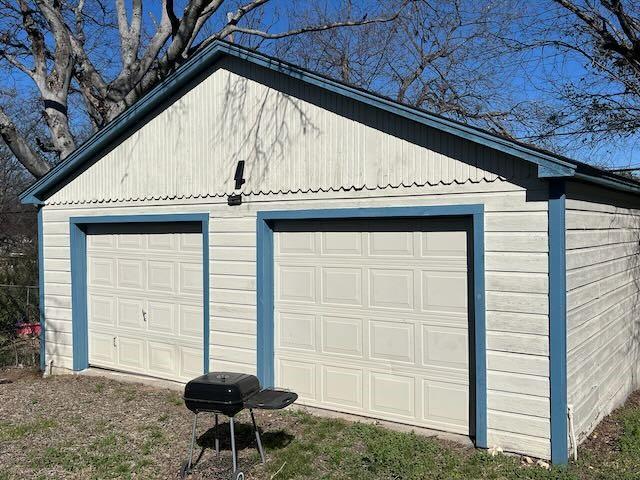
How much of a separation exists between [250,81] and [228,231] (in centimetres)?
188

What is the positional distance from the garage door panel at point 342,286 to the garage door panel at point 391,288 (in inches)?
6.5

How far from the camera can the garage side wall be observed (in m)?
5.65

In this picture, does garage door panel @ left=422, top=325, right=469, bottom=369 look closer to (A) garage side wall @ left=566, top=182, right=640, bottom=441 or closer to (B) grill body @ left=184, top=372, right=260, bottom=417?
(A) garage side wall @ left=566, top=182, right=640, bottom=441

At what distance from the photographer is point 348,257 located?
6.82 m

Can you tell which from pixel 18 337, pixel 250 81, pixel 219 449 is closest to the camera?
pixel 219 449

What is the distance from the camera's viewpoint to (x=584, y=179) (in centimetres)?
551

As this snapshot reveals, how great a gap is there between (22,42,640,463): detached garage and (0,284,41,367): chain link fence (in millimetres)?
1552

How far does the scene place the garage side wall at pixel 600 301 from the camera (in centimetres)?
565

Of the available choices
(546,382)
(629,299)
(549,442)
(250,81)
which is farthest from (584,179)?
(250,81)

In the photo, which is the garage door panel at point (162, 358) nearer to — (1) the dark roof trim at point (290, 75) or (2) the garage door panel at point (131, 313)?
(2) the garage door panel at point (131, 313)

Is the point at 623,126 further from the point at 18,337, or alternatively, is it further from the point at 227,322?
the point at 18,337

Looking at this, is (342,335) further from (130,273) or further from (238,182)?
(130,273)

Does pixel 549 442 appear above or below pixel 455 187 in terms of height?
below

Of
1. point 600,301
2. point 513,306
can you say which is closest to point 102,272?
point 513,306
